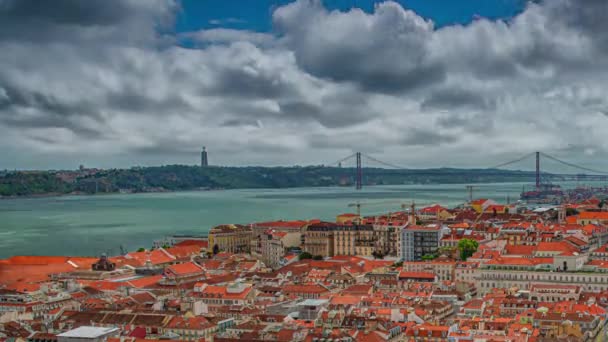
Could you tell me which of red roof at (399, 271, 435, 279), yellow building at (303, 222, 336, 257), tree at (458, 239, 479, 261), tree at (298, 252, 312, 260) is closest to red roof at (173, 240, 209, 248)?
yellow building at (303, 222, 336, 257)

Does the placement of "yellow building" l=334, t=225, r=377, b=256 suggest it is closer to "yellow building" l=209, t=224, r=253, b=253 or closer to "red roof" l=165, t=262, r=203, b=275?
"yellow building" l=209, t=224, r=253, b=253

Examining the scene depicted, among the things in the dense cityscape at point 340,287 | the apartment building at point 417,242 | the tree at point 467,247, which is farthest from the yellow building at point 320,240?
the tree at point 467,247

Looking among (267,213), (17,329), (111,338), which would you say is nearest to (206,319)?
(111,338)

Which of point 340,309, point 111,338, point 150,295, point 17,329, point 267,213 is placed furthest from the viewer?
point 267,213

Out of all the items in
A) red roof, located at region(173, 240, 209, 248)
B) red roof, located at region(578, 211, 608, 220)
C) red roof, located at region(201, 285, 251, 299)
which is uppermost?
red roof, located at region(578, 211, 608, 220)

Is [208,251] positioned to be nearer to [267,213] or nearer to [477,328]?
[477,328]

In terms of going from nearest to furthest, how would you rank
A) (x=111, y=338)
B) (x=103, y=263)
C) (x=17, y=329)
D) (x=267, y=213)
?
(x=111, y=338) → (x=17, y=329) → (x=103, y=263) → (x=267, y=213)

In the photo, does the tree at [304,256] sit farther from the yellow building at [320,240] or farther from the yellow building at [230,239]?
the yellow building at [230,239]
